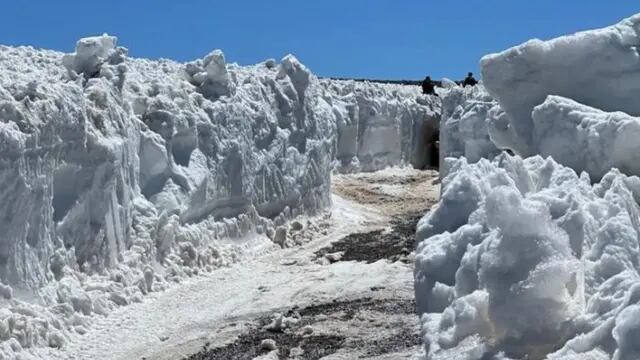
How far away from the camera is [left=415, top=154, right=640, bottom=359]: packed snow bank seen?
4.70 m

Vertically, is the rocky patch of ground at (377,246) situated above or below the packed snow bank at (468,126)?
below

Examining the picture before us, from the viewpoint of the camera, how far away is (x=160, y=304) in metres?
10.9

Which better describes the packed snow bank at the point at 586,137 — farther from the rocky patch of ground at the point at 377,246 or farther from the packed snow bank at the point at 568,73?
the rocky patch of ground at the point at 377,246

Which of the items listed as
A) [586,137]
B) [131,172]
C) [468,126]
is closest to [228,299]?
[131,172]

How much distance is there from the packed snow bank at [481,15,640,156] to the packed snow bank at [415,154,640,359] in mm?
2923

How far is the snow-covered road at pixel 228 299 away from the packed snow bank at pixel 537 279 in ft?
10.2

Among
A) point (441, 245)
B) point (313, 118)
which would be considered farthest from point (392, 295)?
point (313, 118)

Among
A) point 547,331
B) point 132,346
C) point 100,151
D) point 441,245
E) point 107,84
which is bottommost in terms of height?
point 132,346

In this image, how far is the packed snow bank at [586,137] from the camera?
7.42 meters

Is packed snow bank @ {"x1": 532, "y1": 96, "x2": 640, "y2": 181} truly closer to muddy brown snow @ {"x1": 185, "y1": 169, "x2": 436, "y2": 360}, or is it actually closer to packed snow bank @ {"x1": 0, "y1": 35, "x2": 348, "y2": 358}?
muddy brown snow @ {"x1": 185, "y1": 169, "x2": 436, "y2": 360}

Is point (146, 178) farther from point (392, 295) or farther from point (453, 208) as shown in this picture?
point (453, 208)

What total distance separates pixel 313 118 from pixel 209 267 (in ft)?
19.9

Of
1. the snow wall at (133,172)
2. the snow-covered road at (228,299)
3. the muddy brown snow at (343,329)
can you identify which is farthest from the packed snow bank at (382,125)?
the muddy brown snow at (343,329)

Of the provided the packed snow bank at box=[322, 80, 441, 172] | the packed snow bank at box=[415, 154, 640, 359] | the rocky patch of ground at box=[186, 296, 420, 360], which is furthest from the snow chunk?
the packed snow bank at box=[322, 80, 441, 172]
